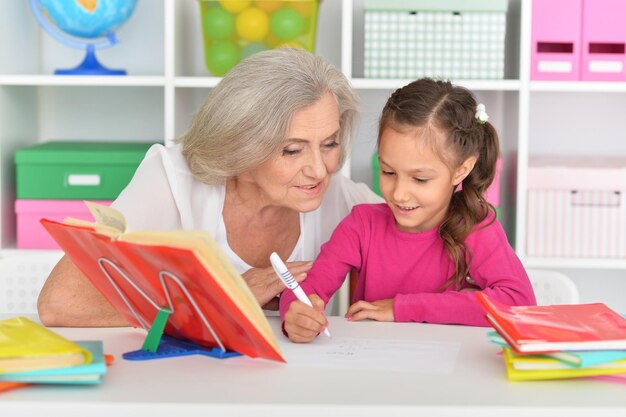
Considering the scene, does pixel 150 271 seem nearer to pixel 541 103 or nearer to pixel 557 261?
pixel 557 261

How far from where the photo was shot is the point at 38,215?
2.63 meters

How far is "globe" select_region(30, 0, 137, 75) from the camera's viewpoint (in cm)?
262

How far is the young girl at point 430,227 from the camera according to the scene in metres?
1.66

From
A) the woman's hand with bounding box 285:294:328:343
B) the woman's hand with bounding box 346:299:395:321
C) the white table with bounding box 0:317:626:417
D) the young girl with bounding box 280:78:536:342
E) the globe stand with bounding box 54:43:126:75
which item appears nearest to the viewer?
the white table with bounding box 0:317:626:417

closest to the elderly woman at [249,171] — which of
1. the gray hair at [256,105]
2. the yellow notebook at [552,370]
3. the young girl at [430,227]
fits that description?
the gray hair at [256,105]

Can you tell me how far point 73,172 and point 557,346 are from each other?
174cm

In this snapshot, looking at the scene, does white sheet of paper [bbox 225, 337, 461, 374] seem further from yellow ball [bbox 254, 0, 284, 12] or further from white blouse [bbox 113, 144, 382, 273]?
yellow ball [bbox 254, 0, 284, 12]

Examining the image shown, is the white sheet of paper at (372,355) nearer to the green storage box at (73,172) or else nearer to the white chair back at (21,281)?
the white chair back at (21,281)

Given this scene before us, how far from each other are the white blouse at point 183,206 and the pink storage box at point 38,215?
78 centimetres

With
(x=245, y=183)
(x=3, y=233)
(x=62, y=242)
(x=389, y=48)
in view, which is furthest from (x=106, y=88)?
(x=62, y=242)

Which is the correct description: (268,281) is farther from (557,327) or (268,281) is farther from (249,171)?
(557,327)

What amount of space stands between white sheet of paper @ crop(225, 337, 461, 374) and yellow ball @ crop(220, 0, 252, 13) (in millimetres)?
1370

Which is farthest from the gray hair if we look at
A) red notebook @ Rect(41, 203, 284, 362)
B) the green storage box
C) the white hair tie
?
the green storage box

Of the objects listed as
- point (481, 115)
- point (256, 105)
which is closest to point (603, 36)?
point (481, 115)
